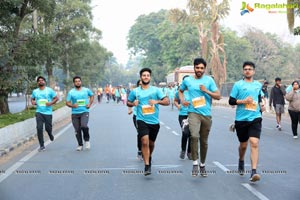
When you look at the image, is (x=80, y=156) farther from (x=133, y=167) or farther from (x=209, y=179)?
(x=209, y=179)

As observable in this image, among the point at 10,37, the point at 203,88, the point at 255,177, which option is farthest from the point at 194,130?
the point at 10,37

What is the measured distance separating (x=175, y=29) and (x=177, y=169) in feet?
203

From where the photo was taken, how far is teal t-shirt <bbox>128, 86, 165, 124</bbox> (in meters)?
8.30

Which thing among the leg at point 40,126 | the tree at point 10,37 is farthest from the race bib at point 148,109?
the tree at point 10,37

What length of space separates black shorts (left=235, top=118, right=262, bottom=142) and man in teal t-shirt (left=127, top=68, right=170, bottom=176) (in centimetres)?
127

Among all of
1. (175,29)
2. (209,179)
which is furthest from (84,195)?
(175,29)

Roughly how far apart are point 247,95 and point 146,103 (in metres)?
1.64

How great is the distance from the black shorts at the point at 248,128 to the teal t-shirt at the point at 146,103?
1.36 m

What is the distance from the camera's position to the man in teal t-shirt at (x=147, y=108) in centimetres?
819

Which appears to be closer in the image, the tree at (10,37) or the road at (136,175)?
A: the road at (136,175)

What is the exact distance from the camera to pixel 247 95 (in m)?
7.90

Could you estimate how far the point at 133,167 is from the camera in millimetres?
9203

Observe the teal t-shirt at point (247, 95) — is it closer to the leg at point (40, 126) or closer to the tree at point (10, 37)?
the leg at point (40, 126)

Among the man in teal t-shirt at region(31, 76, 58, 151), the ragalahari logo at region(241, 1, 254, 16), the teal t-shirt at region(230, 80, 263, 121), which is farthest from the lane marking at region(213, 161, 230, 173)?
the ragalahari logo at region(241, 1, 254, 16)
